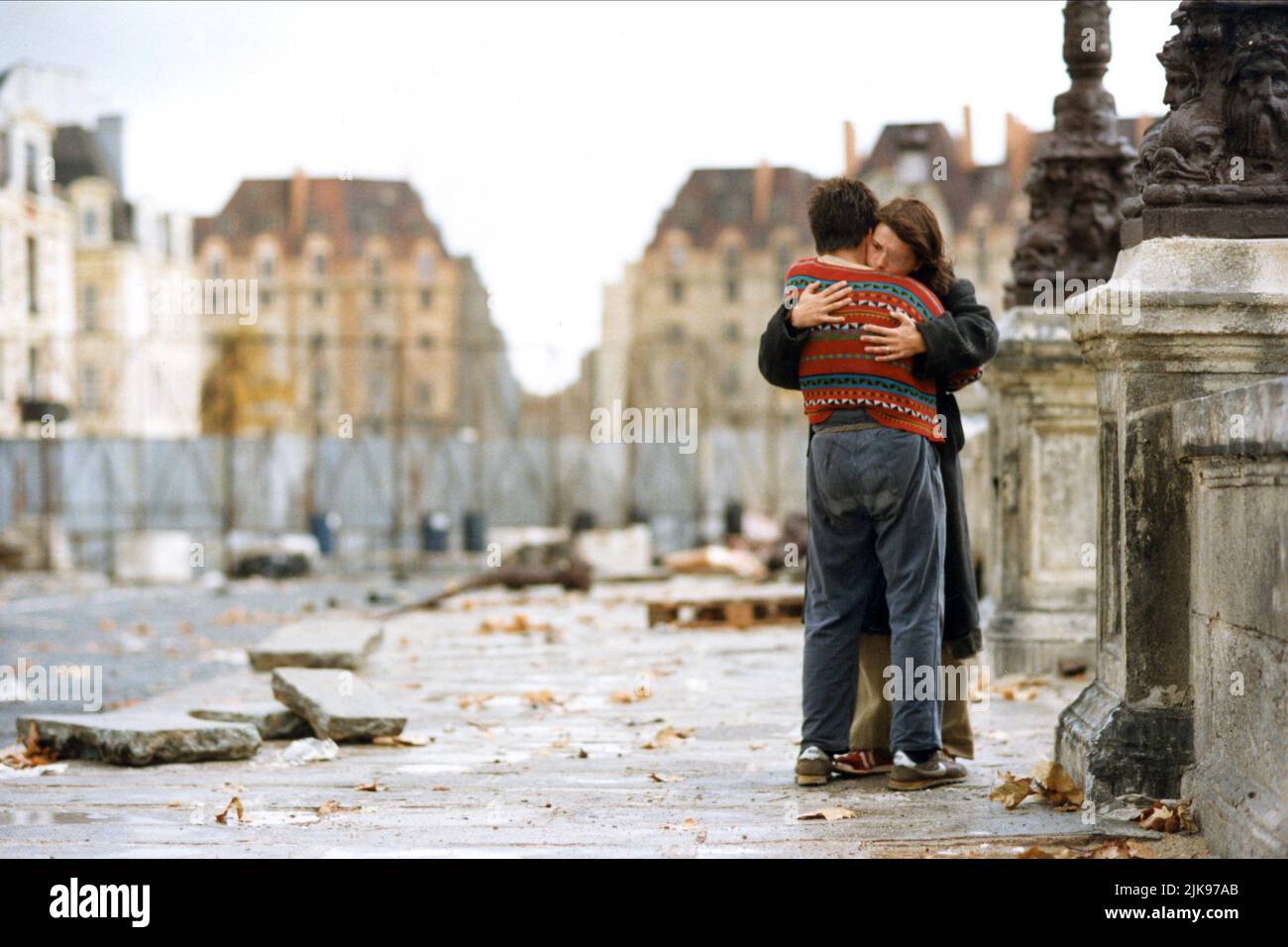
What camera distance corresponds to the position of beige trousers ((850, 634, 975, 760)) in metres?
5.86

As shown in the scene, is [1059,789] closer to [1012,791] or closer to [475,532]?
[1012,791]

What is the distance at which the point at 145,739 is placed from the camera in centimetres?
654

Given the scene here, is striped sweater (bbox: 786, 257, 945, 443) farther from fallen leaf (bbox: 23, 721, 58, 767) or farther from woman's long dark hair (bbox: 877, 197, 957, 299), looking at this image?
fallen leaf (bbox: 23, 721, 58, 767)

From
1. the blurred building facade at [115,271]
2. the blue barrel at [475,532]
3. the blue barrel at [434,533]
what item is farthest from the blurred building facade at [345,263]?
the blue barrel at [475,532]

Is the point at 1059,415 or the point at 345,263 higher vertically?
the point at 345,263

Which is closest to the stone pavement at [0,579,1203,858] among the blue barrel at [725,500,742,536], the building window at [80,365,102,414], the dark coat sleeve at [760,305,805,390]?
the dark coat sleeve at [760,305,805,390]

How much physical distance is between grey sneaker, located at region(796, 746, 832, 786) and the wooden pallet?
7762 millimetres

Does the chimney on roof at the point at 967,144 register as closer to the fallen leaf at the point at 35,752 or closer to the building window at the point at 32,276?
the building window at the point at 32,276

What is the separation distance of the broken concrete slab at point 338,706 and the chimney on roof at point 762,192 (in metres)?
71.5

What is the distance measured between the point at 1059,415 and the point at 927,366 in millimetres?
3235

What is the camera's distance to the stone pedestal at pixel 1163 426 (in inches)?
189

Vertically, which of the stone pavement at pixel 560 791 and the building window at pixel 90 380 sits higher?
the building window at pixel 90 380

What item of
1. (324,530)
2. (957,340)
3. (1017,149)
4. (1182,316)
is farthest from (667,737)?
(1017,149)
